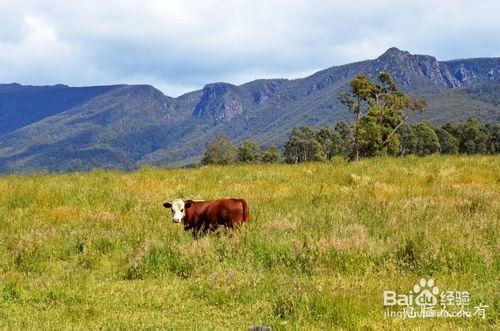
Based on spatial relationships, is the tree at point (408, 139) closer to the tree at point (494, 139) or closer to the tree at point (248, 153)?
the tree at point (494, 139)

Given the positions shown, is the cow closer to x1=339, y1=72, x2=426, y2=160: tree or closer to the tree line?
x1=339, y1=72, x2=426, y2=160: tree

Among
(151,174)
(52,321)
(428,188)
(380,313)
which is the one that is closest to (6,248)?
(52,321)

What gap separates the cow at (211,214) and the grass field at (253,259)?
0.36 metres

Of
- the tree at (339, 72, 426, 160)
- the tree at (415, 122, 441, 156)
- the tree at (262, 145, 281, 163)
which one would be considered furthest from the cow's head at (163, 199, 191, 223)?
the tree at (415, 122, 441, 156)

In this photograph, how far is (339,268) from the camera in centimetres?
834

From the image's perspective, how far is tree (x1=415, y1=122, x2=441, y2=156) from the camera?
129125 mm

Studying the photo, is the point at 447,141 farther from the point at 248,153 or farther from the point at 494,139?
the point at 248,153

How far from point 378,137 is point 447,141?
7973cm

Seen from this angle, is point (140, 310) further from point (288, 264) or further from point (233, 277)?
point (288, 264)

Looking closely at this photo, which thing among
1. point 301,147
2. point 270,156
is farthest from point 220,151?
point 301,147

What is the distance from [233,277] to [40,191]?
34.1 feet

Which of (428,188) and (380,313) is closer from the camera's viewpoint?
(380,313)

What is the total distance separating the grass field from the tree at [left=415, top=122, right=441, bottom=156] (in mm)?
120901

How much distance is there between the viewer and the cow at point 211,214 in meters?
11.2
